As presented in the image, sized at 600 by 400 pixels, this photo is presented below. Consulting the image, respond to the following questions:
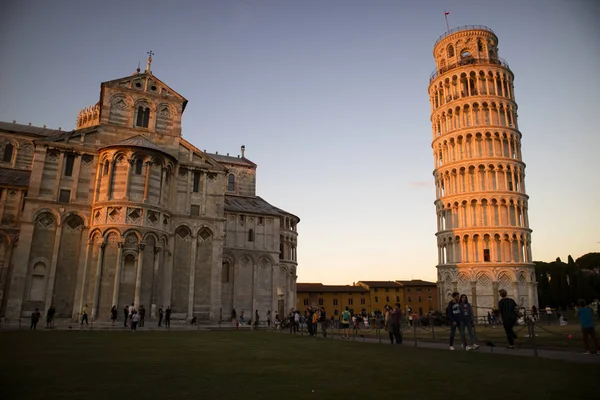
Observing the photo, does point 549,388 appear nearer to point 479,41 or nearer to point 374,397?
point 374,397

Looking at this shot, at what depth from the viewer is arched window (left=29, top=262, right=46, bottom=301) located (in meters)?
30.1

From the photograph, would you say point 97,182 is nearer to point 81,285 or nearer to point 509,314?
point 81,285

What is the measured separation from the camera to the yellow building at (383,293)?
93.3 m

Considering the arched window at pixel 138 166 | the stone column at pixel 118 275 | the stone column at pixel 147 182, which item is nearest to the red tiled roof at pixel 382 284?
the stone column at pixel 147 182

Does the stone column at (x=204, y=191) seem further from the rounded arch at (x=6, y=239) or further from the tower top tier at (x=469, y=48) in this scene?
the tower top tier at (x=469, y=48)

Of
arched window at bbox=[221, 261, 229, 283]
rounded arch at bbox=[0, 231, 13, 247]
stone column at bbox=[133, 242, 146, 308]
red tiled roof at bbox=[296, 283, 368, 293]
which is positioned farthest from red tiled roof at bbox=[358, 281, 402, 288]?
rounded arch at bbox=[0, 231, 13, 247]

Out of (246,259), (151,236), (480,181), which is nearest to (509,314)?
(151,236)

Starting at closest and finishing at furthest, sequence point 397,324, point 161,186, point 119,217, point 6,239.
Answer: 1. point 397,324
2. point 119,217
3. point 161,186
4. point 6,239

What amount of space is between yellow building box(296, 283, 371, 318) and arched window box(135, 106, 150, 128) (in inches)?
2364

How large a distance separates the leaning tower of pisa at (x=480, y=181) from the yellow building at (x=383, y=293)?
134 ft

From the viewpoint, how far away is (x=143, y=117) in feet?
120

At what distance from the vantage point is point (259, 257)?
49031 millimetres

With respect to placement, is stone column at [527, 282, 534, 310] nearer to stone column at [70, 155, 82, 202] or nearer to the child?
the child

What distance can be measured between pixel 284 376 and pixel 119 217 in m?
26.4
